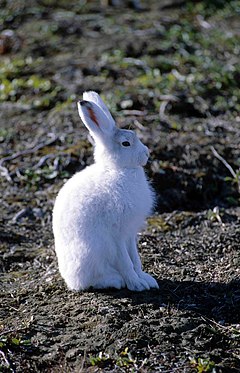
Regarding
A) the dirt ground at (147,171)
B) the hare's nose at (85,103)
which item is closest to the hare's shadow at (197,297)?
the dirt ground at (147,171)

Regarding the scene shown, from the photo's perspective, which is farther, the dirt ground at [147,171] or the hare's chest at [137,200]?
the hare's chest at [137,200]

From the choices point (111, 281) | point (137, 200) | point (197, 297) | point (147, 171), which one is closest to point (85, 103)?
point (137, 200)

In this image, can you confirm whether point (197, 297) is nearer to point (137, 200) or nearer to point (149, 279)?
point (149, 279)

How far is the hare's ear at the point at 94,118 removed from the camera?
5.66 m

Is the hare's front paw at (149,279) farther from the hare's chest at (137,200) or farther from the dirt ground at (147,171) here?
the hare's chest at (137,200)

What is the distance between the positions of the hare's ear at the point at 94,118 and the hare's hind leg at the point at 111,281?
3.84 ft

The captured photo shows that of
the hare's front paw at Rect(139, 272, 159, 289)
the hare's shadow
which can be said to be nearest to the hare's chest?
the hare's front paw at Rect(139, 272, 159, 289)

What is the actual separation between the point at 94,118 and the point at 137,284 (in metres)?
1.40

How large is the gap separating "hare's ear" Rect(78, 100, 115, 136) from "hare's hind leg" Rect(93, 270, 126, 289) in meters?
1.17

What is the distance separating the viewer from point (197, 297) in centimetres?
566

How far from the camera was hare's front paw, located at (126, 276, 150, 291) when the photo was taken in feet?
18.5

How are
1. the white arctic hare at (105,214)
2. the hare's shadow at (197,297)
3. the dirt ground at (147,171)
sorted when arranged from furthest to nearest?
1. the white arctic hare at (105,214)
2. the hare's shadow at (197,297)
3. the dirt ground at (147,171)

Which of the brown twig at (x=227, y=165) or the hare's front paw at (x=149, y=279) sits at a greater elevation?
the hare's front paw at (x=149, y=279)

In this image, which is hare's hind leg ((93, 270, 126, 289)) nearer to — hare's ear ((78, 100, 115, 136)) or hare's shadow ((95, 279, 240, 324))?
hare's shadow ((95, 279, 240, 324))
